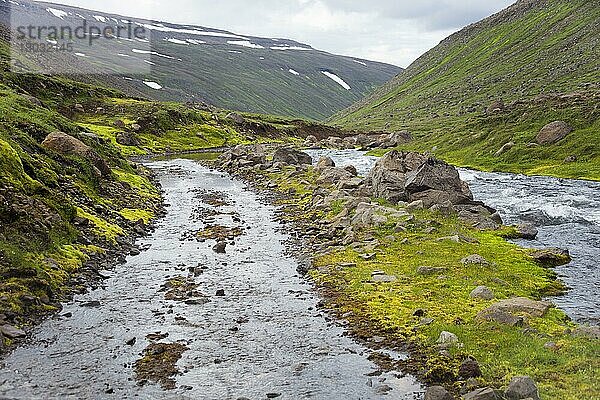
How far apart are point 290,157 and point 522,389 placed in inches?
3037

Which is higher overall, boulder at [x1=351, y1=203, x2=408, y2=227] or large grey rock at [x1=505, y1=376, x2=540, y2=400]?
boulder at [x1=351, y1=203, x2=408, y2=227]

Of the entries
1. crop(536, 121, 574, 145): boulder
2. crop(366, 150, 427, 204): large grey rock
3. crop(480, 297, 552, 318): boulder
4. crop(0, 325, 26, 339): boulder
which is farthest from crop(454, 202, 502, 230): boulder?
crop(536, 121, 574, 145): boulder

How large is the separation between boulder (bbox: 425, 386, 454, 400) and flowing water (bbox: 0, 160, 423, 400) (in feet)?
2.43

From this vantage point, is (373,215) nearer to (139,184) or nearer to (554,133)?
(139,184)

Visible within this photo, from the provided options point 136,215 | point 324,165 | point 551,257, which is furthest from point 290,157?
point 551,257

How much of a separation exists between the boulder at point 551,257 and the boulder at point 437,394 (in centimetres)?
1934

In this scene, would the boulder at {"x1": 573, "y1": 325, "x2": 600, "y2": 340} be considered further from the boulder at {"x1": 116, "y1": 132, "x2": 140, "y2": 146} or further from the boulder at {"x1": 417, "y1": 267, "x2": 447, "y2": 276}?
the boulder at {"x1": 116, "y1": 132, "x2": 140, "y2": 146}

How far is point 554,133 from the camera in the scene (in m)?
94.9

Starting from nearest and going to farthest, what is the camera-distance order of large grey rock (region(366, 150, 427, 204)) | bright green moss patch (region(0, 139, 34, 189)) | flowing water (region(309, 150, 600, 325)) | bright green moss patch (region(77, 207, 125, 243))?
flowing water (region(309, 150, 600, 325)) → bright green moss patch (region(0, 139, 34, 189)) → bright green moss patch (region(77, 207, 125, 243)) → large grey rock (region(366, 150, 427, 204))

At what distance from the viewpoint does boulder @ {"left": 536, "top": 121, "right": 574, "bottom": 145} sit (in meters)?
94.2

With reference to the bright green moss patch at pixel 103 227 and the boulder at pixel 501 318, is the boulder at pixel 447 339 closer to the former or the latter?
the boulder at pixel 501 318

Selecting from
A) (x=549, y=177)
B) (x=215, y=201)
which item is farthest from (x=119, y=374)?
(x=549, y=177)

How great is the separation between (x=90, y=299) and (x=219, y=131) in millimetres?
150252

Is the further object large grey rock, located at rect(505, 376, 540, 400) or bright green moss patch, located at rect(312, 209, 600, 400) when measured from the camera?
bright green moss patch, located at rect(312, 209, 600, 400)
